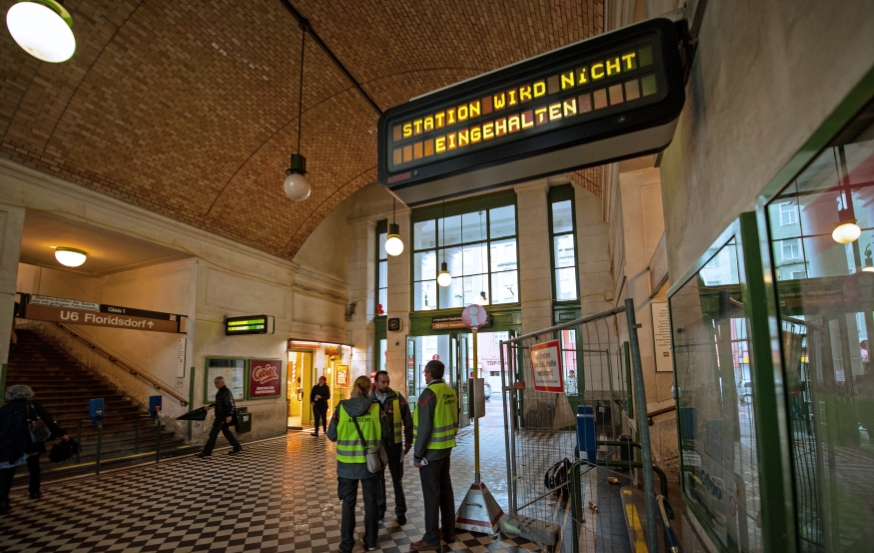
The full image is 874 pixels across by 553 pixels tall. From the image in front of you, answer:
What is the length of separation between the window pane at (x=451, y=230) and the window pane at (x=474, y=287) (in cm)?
144

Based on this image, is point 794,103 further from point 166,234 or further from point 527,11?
point 166,234

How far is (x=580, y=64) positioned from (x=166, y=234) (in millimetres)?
9751

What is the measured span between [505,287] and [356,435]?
10.7 metres

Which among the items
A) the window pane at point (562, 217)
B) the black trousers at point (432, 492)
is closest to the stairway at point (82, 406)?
the black trousers at point (432, 492)

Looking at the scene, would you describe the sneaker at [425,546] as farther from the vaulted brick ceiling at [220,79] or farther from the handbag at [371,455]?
the vaulted brick ceiling at [220,79]

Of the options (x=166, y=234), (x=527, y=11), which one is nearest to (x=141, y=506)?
(x=166, y=234)

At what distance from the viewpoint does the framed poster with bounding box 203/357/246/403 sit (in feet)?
33.6

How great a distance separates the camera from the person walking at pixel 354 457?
4191 mm

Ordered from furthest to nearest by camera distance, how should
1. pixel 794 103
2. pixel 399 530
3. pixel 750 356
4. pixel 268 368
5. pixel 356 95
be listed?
pixel 268 368
pixel 356 95
pixel 399 530
pixel 750 356
pixel 794 103

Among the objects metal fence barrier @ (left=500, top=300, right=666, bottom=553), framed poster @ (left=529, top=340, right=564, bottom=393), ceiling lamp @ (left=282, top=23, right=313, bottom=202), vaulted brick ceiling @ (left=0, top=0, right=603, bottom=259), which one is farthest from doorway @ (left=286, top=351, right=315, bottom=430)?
framed poster @ (left=529, top=340, right=564, bottom=393)

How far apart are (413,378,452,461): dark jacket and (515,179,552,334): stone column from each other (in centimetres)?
951

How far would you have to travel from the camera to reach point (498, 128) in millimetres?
2832

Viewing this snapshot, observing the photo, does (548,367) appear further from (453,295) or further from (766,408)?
(453,295)

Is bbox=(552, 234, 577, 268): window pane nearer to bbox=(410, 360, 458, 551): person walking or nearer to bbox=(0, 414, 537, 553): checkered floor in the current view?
bbox=(0, 414, 537, 553): checkered floor
